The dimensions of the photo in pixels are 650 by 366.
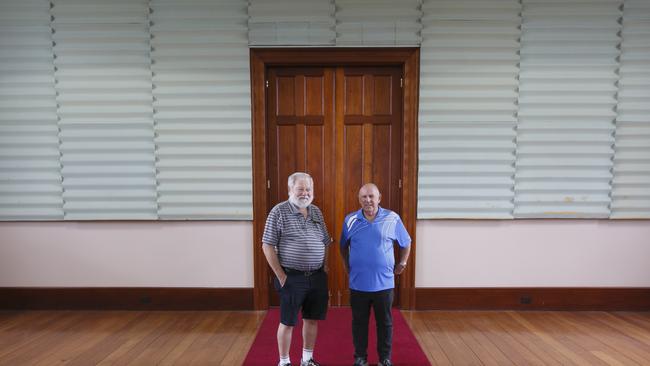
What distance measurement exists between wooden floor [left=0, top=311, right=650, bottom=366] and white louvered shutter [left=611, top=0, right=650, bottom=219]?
3.85 feet

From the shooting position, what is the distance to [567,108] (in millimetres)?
3662

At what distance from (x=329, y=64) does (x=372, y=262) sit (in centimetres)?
220

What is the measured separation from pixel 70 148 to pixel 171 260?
1529mm

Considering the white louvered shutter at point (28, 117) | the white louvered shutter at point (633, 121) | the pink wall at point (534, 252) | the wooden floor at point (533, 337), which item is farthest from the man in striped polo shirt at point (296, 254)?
the white louvered shutter at point (633, 121)

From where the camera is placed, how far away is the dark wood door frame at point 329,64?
12.0 ft

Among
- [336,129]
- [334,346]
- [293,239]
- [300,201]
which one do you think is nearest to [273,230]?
[293,239]

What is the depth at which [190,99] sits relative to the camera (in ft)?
12.1

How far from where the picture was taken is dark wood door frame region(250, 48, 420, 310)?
3.66 metres

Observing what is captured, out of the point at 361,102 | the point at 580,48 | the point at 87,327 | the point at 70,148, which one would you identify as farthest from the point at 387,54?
the point at 87,327

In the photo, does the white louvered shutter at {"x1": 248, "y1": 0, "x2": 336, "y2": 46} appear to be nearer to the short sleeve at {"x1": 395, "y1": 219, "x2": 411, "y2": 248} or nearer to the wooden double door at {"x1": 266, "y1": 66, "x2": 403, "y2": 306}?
the wooden double door at {"x1": 266, "y1": 66, "x2": 403, "y2": 306}

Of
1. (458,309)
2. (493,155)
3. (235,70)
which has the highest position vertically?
(235,70)

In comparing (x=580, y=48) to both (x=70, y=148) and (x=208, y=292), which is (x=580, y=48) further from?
(x=70, y=148)

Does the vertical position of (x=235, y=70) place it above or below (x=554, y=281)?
above

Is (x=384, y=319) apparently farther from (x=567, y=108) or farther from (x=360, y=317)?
(x=567, y=108)
